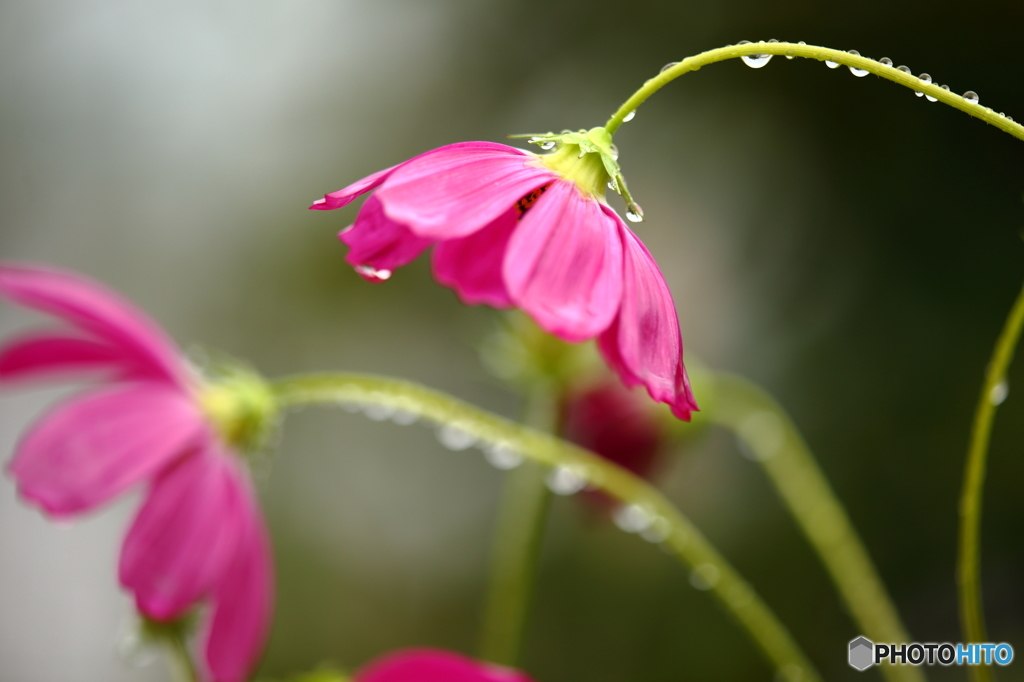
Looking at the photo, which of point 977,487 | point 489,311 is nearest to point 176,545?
point 977,487

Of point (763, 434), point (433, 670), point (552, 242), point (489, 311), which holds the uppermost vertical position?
point (489, 311)

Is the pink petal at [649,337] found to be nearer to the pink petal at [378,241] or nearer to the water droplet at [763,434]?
the pink petal at [378,241]

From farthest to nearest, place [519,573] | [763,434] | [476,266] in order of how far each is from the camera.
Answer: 1. [763,434]
2. [519,573]
3. [476,266]

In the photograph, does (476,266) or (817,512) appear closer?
(476,266)

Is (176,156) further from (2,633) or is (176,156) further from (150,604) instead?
(150,604)

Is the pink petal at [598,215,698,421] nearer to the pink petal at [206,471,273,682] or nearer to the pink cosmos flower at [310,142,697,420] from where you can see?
the pink cosmos flower at [310,142,697,420]

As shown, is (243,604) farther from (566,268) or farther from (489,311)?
(489,311)

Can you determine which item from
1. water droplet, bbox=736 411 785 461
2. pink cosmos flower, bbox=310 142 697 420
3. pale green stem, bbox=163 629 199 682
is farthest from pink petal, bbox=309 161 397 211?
water droplet, bbox=736 411 785 461
